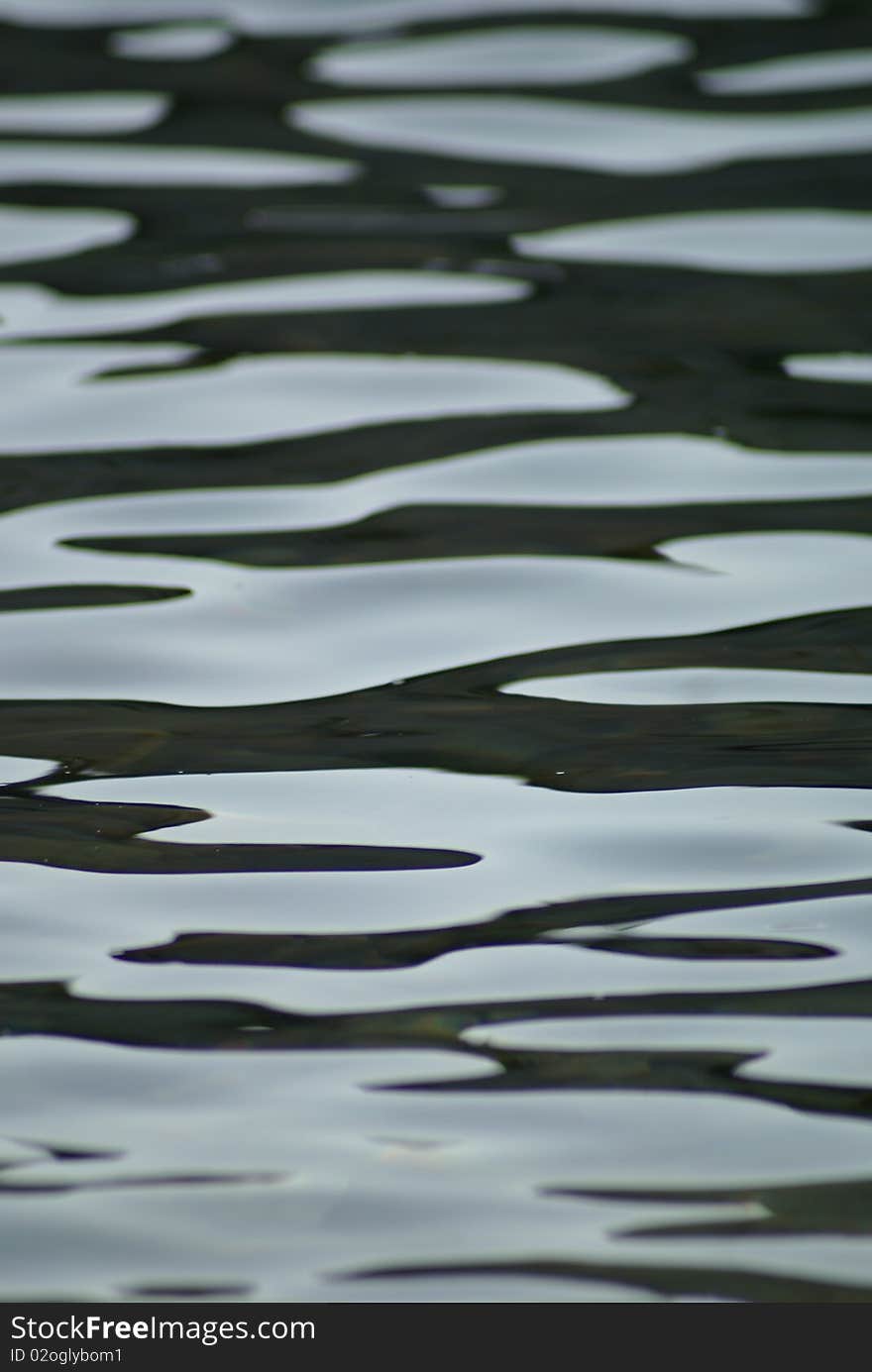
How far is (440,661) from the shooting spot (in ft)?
5.58

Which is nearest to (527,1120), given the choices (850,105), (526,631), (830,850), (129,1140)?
(129,1140)

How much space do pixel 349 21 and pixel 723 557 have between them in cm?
173

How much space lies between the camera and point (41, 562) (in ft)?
6.15

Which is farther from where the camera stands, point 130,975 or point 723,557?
point 723,557

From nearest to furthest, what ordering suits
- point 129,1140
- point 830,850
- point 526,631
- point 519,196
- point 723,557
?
point 129,1140 → point 830,850 → point 526,631 → point 723,557 → point 519,196

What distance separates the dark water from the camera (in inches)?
43.4

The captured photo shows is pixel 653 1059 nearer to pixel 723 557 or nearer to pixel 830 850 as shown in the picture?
pixel 830 850

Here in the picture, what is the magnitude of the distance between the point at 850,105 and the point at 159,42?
1.14 meters

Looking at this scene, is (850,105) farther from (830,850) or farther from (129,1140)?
(129,1140)

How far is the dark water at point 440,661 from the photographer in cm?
110
